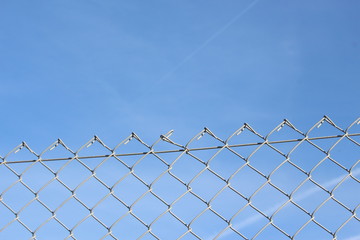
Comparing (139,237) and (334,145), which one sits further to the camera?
(334,145)

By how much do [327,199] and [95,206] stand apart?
5.11 ft

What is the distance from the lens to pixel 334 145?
12.5ft

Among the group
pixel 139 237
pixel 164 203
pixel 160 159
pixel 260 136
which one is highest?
pixel 260 136

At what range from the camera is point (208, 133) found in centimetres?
358

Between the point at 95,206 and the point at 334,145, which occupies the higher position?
the point at 334,145

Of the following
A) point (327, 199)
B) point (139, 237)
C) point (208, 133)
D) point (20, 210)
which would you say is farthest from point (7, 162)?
point (327, 199)

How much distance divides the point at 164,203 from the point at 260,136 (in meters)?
0.78

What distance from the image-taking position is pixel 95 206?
3.57m

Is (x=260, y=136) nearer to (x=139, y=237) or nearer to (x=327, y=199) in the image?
(x=327, y=199)

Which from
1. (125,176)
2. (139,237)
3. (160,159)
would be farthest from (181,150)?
(139,237)

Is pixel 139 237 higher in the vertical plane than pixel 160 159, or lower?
lower

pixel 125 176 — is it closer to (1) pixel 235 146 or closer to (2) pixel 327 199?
(1) pixel 235 146

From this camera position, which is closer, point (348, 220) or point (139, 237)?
point (139, 237)

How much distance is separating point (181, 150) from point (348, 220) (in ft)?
4.09
